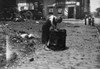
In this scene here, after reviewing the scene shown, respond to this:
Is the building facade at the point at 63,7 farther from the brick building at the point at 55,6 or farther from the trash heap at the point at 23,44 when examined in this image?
the trash heap at the point at 23,44

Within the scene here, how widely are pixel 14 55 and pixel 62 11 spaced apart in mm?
25126

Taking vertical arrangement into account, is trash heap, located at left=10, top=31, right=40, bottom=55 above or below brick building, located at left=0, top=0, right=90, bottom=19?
below

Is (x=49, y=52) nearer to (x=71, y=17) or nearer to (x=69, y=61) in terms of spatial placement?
(x=69, y=61)

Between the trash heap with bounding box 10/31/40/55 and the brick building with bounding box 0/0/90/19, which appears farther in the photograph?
→ the brick building with bounding box 0/0/90/19

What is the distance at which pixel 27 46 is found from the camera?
26.0 feet

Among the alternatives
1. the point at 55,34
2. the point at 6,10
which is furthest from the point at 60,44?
the point at 6,10

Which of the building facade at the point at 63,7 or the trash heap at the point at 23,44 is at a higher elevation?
the building facade at the point at 63,7

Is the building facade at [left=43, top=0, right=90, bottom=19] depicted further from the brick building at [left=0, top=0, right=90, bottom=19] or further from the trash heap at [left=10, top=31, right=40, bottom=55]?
the trash heap at [left=10, top=31, right=40, bottom=55]

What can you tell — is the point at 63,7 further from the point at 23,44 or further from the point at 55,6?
the point at 23,44

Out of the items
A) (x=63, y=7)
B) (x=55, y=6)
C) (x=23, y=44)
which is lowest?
(x=23, y=44)

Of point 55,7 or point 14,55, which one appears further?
point 55,7

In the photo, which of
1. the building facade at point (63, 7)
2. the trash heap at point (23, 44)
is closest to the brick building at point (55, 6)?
the building facade at point (63, 7)

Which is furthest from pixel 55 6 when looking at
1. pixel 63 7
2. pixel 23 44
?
pixel 23 44

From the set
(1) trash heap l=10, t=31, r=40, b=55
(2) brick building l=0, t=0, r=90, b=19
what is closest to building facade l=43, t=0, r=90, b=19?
(2) brick building l=0, t=0, r=90, b=19
